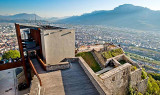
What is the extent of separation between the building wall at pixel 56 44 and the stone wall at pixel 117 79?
13.3ft

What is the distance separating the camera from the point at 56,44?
8.76m

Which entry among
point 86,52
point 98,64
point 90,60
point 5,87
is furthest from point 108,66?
point 5,87

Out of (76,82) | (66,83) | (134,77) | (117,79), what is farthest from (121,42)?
(66,83)

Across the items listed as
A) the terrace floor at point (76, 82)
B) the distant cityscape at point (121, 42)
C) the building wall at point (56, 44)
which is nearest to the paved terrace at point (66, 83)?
the terrace floor at point (76, 82)

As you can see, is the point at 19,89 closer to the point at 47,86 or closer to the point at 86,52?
the point at 47,86

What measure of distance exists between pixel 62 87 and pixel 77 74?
152 centimetres

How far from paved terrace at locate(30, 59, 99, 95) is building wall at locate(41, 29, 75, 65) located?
174 cm

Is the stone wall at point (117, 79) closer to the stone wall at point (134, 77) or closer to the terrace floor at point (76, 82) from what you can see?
the stone wall at point (134, 77)

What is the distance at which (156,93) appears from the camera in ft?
46.9

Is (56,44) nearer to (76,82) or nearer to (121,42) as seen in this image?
(76,82)

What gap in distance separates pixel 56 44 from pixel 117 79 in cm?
649

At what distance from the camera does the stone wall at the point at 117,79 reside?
328 inches

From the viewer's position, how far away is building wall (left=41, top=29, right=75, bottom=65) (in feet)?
26.7

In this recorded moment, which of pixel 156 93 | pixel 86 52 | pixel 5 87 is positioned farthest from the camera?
pixel 86 52
